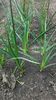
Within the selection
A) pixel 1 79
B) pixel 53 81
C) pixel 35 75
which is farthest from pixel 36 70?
pixel 1 79

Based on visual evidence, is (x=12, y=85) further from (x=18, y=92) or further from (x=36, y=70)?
(x=36, y=70)

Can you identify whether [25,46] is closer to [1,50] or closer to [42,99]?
[1,50]

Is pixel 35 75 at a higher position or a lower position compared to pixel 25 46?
lower

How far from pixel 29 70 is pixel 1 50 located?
299 mm

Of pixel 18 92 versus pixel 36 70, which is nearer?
pixel 18 92

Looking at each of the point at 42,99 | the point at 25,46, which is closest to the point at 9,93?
the point at 42,99

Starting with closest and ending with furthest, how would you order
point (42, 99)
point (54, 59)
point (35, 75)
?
point (42, 99) < point (35, 75) < point (54, 59)

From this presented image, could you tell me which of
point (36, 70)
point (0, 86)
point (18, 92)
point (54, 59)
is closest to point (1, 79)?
point (0, 86)

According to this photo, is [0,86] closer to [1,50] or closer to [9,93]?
[9,93]

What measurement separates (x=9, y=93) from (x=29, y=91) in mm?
148

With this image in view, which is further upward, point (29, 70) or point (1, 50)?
point (1, 50)

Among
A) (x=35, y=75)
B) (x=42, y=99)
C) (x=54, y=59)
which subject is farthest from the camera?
(x=54, y=59)

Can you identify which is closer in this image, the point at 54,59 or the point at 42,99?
the point at 42,99

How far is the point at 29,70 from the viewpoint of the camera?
6.09 ft
